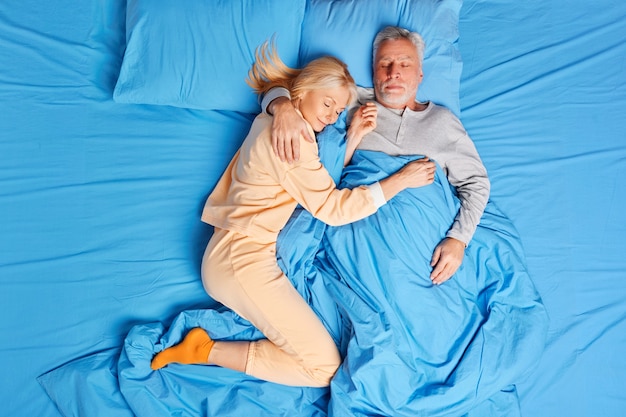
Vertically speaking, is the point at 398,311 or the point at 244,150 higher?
the point at 244,150

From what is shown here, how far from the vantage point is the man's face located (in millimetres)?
1748

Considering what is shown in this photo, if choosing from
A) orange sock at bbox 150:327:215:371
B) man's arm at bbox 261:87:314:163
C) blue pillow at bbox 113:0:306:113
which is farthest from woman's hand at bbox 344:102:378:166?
orange sock at bbox 150:327:215:371

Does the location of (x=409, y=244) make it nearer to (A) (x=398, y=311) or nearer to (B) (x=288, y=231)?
(A) (x=398, y=311)

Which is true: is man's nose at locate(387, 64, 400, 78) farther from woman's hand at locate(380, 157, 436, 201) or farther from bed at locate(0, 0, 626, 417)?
woman's hand at locate(380, 157, 436, 201)

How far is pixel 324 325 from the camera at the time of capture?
63.6 inches

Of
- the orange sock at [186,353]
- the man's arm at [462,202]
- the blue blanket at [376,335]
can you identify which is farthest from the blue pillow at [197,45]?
the orange sock at [186,353]

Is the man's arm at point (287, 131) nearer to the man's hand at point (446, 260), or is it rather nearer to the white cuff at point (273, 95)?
the white cuff at point (273, 95)

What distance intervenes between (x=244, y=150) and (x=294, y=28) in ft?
1.67

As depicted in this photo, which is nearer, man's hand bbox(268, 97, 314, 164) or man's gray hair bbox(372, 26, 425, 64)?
man's hand bbox(268, 97, 314, 164)

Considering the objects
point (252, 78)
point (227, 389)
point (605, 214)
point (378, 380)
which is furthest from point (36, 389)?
point (605, 214)

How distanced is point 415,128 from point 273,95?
46 centimetres

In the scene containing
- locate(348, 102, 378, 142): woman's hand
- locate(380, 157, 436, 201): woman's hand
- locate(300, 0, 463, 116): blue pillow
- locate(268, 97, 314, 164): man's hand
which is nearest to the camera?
locate(268, 97, 314, 164): man's hand

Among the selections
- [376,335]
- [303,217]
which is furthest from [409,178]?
[376,335]

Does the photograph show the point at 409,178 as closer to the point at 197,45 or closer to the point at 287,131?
the point at 287,131
